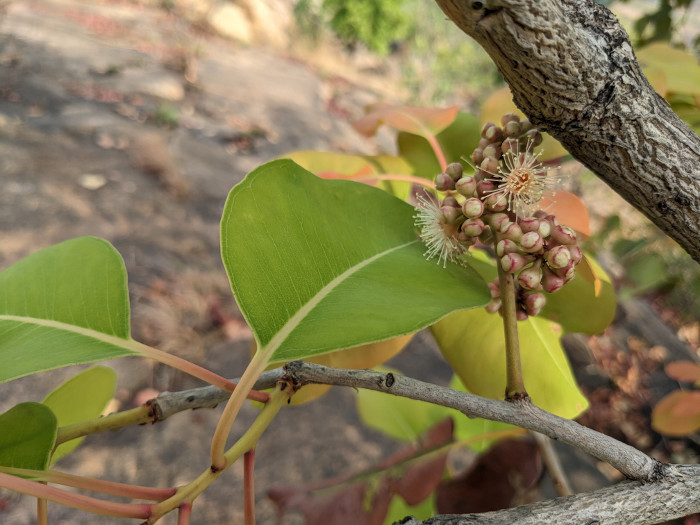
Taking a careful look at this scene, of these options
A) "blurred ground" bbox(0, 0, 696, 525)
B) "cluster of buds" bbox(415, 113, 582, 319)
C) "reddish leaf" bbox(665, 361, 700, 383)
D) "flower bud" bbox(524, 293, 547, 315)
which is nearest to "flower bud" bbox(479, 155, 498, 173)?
"cluster of buds" bbox(415, 113, 582, 319)

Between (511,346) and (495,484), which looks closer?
(511,346)

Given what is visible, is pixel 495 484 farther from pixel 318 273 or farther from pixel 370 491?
pixel 318 273

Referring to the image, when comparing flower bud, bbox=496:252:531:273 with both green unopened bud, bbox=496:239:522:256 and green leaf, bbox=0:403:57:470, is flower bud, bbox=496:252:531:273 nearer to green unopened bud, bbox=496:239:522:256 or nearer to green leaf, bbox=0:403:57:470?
green unopened bud, bbox=496:239:522:256

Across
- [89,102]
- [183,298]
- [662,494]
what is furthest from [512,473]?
[89,102]

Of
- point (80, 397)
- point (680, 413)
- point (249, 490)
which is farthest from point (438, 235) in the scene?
point (680, 413)

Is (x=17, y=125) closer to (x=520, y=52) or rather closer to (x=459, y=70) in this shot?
(x=520, y=52)

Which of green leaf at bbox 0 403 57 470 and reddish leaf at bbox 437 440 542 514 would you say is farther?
reddish leaf at bbox 437 440 542 514
